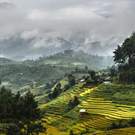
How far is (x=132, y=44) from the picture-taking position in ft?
550

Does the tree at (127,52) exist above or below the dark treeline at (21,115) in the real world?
above

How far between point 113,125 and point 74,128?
1021cm

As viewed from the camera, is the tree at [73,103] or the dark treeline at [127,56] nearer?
the tree at [73,103]

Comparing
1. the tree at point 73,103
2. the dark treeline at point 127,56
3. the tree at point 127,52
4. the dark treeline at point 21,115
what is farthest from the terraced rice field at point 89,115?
the tree at point 127,52

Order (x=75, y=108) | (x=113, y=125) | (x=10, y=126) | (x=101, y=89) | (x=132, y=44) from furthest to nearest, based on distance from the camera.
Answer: (x=132, y=44)
(x=101, y=89)
(x=75, y=108)
(x=113, y=125)
(x=10, y=126)

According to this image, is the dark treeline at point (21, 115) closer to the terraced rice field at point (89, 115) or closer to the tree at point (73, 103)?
the terraced rice field at point (89, 115)

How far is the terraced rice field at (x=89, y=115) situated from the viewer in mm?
105100

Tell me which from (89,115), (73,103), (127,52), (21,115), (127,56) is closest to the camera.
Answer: (21,115)

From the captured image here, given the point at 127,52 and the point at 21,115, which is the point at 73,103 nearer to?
the point at 21,115

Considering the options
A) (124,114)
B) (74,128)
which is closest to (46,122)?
(74,128)

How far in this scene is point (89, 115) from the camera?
388 feet

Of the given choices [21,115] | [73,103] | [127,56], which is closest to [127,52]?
[127,56]

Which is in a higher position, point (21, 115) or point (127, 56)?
point (127, 56)

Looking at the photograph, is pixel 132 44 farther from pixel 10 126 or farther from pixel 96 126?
pixel 10 126
